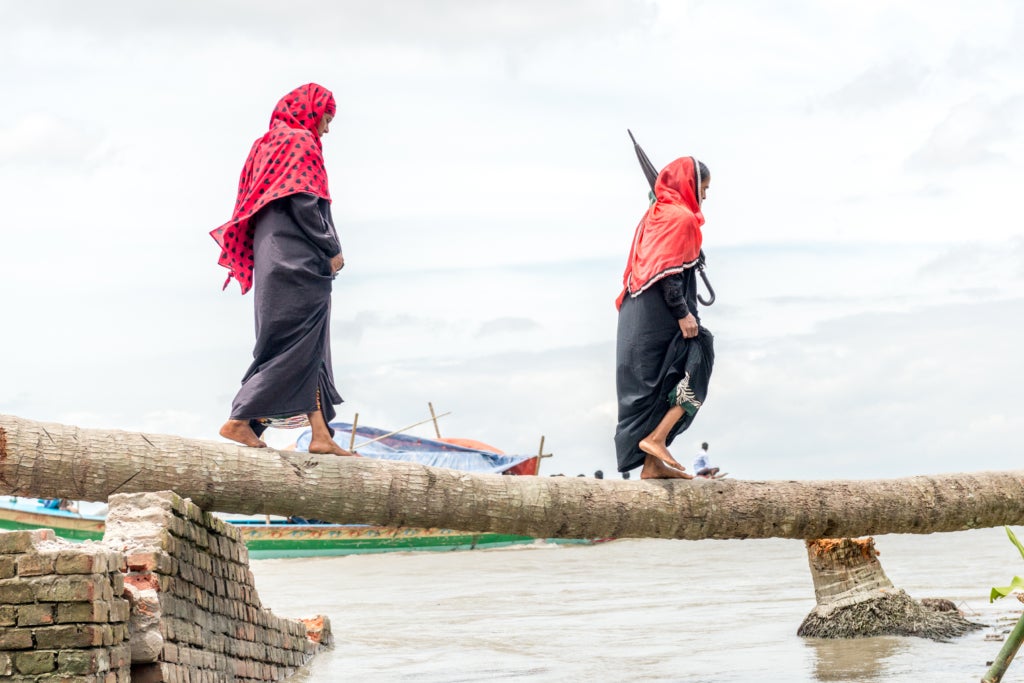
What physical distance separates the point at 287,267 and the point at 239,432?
848mm

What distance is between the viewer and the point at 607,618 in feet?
42.0

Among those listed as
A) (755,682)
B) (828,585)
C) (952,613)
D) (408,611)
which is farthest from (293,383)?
(408,611)

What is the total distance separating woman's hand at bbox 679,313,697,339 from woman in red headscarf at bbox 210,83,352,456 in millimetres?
1832

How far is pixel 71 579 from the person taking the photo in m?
4.47

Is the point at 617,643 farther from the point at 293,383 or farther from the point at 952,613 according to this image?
the point at 293,383

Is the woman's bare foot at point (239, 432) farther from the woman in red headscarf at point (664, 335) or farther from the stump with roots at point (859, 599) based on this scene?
the stump with roots at point (859, 599)

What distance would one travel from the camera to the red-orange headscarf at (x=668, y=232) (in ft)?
21.6

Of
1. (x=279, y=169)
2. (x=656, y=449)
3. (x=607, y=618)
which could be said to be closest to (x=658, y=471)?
(x=656, y=449)

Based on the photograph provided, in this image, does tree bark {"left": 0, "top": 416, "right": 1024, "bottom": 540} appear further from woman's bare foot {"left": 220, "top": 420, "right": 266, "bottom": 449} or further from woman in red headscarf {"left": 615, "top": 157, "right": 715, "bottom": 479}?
woman in red headscarf {"left": 615, "top": 157, "right": 715, "bottom": 479}

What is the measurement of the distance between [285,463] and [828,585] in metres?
4.99

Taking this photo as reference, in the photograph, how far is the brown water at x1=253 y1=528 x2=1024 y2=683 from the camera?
823 cm

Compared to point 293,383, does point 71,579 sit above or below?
below

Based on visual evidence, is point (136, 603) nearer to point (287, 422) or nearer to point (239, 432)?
point (239, 432)

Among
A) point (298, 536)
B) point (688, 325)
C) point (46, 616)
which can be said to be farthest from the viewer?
point (298, 536)
